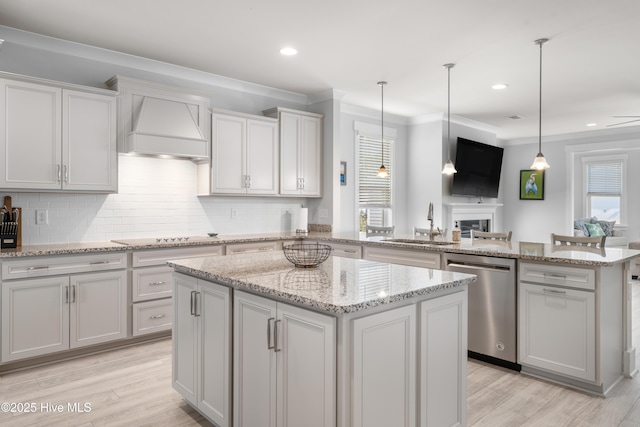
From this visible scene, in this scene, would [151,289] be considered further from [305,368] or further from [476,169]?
[476,169]

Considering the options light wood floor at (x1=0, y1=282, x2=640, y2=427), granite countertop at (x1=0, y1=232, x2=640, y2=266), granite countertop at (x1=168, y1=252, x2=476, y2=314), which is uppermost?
granite countertop at (x1=0, y1=232, x2=640, y2=266)

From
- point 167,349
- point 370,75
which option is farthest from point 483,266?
point 167,349

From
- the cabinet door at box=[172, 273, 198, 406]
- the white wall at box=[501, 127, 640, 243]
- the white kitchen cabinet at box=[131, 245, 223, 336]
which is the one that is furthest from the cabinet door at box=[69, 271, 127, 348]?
the white wall at box=[501, 127, 640, 243]

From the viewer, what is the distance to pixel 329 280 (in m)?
2.09

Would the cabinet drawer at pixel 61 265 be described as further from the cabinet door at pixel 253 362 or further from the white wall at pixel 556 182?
the white wall at pixel 556 182

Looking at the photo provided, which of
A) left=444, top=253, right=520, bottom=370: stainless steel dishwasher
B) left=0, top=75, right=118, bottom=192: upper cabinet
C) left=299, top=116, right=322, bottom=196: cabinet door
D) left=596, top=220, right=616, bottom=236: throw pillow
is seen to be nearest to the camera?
left=444, top=253, right=520, bottom=370: stainless steel dishwasher

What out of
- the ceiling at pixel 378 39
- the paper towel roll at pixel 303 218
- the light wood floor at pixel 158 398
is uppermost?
the ceiling at pixel 378 39

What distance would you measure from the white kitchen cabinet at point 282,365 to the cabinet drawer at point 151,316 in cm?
195

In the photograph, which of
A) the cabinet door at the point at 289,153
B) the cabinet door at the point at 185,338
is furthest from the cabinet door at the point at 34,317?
the cabinet door at the point at 289,153

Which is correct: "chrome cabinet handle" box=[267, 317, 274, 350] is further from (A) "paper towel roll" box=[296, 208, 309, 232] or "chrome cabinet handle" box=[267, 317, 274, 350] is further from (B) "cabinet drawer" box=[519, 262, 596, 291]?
(A) "paper towel roll" box=[296, 208, 309, 232]

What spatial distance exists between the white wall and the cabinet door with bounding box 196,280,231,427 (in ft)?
27.2

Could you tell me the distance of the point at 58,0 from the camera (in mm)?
3033

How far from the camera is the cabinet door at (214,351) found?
2197mm

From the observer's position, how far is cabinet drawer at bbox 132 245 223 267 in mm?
3847
